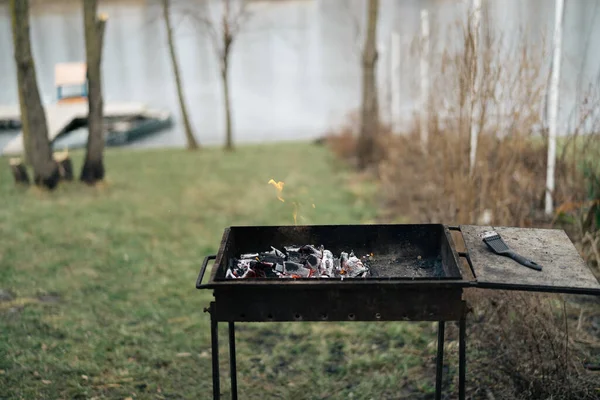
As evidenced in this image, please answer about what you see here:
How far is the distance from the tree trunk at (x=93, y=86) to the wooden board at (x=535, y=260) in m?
5.94

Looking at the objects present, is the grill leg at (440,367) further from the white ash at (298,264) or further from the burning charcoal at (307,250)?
the burning charcoal at (307,250)

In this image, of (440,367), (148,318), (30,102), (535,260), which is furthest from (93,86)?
(535,260)

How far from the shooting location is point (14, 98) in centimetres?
1862

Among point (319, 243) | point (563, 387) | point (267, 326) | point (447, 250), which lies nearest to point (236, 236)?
point (319, 243)

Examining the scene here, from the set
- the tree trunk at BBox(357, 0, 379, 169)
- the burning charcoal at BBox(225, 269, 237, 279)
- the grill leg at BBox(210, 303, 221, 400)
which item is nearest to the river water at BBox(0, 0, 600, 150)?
the tree trunk at BBox(357, 0, 379, 169)

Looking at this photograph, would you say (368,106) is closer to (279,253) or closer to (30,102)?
(30,102)

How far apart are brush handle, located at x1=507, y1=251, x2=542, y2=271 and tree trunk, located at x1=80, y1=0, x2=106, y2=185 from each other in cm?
627

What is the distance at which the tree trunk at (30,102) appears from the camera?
7.20 m

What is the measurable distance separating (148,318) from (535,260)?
8.83 feet

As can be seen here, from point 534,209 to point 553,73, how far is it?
1.11 meters

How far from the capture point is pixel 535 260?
9.20 feet

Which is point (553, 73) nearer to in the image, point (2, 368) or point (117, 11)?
point (2, 368)

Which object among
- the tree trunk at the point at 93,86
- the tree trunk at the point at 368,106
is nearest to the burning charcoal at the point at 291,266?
the tree trunk at the point at 93,86

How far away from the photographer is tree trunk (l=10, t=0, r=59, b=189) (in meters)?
7.20
